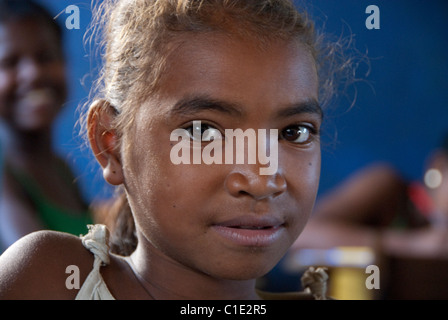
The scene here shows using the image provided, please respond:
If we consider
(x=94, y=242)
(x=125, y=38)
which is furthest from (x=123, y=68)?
(x=94, y=242)

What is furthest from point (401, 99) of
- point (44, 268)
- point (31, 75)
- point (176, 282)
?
point (44, 268)

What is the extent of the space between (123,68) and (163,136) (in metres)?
0.19

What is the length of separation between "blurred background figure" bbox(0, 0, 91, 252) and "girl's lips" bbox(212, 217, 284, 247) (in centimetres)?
131

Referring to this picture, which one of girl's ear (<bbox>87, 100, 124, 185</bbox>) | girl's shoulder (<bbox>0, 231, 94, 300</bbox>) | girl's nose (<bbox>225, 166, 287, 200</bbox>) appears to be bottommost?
girl's shoulder (<bbox>0, 231, 94, 300</bbox>)

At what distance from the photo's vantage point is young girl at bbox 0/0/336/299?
0.82 m

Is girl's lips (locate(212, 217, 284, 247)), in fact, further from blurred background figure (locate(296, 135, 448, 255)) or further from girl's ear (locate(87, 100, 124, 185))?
blurred background figure (locate(296, 135, 448, 255))

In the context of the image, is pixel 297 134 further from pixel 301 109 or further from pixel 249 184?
pixel 249 184

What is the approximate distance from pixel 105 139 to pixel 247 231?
0.34 metres

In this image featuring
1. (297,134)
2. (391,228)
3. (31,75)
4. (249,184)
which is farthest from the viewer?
(391,228)

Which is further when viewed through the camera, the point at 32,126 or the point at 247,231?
the point at 32,126

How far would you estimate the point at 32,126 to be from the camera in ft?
6.78

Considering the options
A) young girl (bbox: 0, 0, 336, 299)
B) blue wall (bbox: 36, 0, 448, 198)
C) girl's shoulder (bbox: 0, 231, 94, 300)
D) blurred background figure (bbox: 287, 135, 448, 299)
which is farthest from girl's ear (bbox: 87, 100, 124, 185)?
blue wall (bbox: 36, 0, 448, 198)

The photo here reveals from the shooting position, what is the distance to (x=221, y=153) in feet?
2.71

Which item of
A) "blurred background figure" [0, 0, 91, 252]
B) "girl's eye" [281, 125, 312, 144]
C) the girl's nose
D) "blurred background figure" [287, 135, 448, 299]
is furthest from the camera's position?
"blurred background figure" [287, 135, 448, 299]
